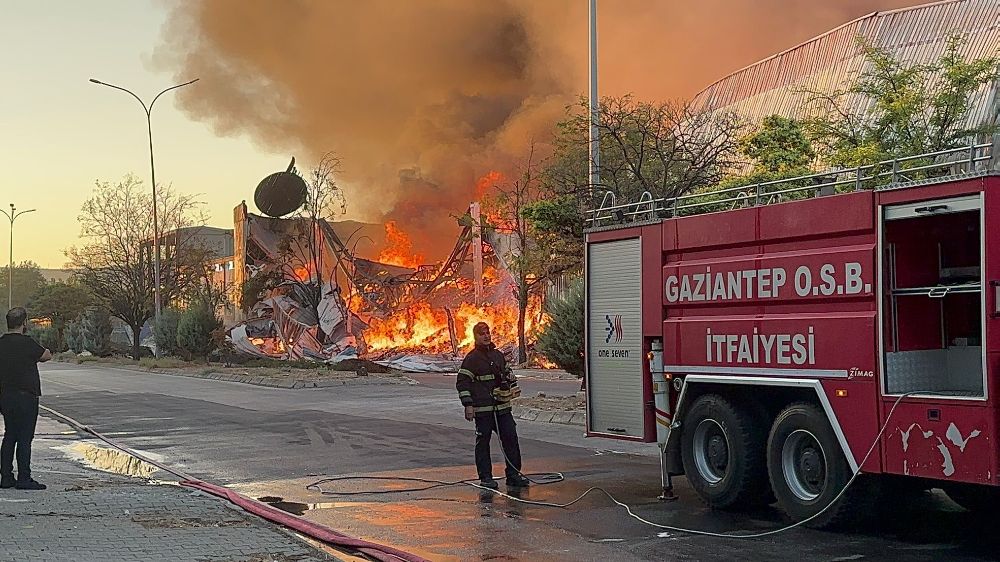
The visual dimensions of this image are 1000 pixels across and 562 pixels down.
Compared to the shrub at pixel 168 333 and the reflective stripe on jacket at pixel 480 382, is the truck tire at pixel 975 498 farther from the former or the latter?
the shrub at pixel 168 333

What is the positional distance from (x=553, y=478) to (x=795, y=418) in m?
3.67

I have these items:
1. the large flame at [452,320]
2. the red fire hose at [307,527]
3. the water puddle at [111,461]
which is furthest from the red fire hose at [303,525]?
the large flame at [452,320]

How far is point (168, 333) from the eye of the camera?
161 feet

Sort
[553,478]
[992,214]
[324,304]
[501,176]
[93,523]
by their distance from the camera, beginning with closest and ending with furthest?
[992,214]
[93,523]
[553,478]
[501,176]
[324,304]

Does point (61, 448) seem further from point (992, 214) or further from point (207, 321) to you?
point (207, 321)

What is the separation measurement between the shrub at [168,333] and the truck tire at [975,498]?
43.4 m

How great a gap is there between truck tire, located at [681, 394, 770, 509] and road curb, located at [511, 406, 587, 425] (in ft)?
26.1

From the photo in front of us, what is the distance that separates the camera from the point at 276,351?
49.2 m

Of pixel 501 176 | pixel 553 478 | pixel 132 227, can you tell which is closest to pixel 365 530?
pixel 553 478

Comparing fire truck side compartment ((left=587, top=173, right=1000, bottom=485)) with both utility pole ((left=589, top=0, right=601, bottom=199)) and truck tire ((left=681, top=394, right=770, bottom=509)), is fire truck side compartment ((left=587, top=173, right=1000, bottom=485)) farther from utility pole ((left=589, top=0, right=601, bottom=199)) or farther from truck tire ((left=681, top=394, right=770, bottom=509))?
utility pole ((left=589, top=0, right=601, bottom=199))

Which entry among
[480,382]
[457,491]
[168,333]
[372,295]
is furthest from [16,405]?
[168,333]

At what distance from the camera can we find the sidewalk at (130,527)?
7.35 m

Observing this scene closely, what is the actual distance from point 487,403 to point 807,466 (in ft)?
12.2

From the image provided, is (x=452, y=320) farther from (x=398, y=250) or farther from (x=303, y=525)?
(x=303, y=525)
